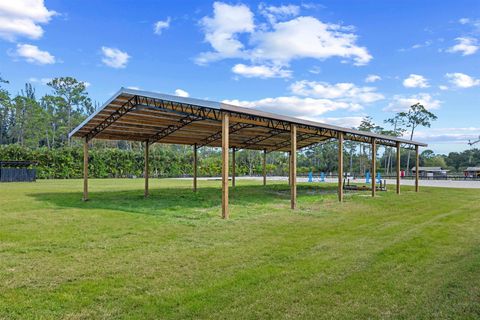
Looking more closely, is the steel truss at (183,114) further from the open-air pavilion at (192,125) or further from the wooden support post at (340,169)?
the wooden support post at (340,169)

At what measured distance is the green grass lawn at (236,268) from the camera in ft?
11.2

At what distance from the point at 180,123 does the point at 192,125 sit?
0.80 meters

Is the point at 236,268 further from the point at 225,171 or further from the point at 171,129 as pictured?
the point at 171,129

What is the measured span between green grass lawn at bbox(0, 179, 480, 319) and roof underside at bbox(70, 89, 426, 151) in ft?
11.2

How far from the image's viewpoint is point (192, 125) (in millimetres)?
14695

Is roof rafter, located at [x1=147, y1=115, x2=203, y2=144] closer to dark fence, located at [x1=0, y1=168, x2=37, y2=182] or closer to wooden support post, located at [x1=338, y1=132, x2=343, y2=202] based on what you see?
wooden support post, located at [x1=338, y1=132, x2=343, y2=202]

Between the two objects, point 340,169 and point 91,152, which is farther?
point 91,152

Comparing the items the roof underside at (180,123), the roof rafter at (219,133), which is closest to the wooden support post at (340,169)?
the roof underside at (180,123)

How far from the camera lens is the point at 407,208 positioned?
11.7 m

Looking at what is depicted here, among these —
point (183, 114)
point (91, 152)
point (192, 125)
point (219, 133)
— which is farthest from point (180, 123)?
point (91, 152)

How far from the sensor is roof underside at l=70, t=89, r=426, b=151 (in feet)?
33.9

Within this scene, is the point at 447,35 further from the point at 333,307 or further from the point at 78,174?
the point at 78,174

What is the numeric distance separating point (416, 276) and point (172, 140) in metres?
14.5

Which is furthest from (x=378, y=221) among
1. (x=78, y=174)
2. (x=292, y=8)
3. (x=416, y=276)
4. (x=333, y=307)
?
(x=78, y=174)
